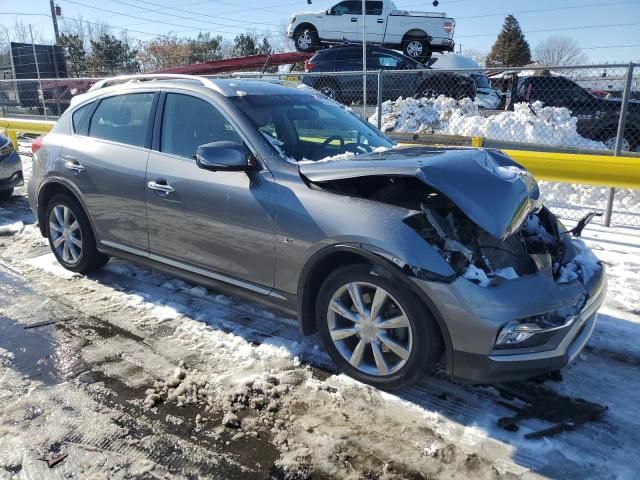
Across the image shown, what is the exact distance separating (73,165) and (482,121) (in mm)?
9236

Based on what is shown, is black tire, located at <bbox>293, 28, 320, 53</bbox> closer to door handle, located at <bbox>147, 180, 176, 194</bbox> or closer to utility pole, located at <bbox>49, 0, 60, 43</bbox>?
door handle, located at <bbox>147, 180, 176, 194</bbox>

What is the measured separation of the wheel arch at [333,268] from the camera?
278 cm

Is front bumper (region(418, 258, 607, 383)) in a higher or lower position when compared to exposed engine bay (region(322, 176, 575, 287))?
lower

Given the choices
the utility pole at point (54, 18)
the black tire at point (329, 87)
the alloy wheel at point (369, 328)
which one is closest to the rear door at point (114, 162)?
the alloy wheel at point (369, 328)

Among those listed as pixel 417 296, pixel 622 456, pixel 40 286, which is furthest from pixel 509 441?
pixel 40 286

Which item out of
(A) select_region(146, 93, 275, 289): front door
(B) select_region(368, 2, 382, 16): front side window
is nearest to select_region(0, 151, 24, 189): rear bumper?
(A) select_region(146, 93, 275, 289): front door

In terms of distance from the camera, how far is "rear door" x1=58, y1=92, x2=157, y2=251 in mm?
4148

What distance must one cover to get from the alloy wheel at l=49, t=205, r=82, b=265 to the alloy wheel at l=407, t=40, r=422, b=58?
17.5 meters

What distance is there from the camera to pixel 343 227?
3025 mm

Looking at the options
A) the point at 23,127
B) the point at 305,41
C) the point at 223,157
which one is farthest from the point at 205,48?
the point at 223,157

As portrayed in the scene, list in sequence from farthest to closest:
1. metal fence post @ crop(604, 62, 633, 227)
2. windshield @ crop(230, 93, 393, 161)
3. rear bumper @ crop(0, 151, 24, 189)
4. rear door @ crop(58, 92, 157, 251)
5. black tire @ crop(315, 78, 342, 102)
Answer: black tire @ crop(315, 78, 342, 102), rear bumper @ crop(0, 151, 24, 189), metal fence post @ crop(604, 62, 633, 227), rear door @ crop(58, 92, 157, 251), windshield @ crop(230, 93, 393, 161)

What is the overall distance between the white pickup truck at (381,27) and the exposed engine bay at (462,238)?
17.8 metres

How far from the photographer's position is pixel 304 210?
10.5 feet

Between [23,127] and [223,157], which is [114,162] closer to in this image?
[223,157]
